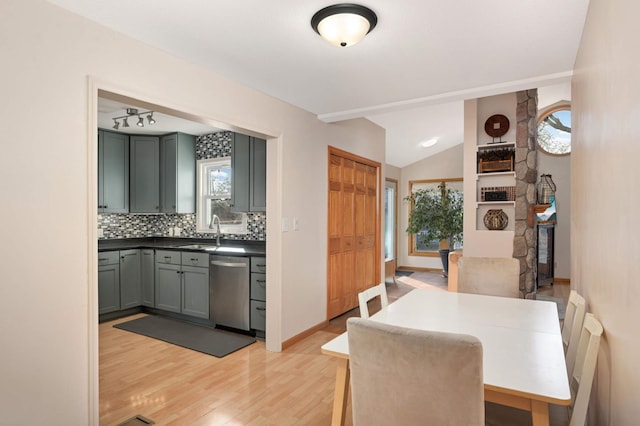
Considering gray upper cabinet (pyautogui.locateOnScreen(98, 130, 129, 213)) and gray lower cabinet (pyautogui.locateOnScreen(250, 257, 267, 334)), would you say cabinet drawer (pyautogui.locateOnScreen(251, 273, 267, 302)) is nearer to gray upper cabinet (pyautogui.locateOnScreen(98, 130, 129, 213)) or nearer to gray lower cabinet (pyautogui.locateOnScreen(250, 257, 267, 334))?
gray lower cabinet (pyautogui.locateOnScreen(250, 257, 267, 334))

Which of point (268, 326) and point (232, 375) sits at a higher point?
point (268, 326)

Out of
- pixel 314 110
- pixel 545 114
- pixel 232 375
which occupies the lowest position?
pixel 232 375

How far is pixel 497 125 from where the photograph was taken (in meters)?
4.71

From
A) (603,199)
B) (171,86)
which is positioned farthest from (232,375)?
(603,199)

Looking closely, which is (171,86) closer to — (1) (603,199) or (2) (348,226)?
(1) (603,199)

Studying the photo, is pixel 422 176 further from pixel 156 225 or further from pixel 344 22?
pixel 344 22

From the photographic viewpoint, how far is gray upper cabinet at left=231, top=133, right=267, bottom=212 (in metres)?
4.11

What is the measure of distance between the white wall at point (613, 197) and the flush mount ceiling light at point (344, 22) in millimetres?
1040

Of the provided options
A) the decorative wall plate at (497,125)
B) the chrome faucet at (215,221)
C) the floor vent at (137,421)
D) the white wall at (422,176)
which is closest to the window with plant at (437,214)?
the white wall at (422,176)

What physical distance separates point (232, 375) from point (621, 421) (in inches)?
99.8

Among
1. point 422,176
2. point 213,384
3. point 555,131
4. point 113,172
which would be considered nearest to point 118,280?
point 113,172

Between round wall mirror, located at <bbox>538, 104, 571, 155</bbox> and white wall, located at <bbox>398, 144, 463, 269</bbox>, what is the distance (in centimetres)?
161

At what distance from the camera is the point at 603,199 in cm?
156

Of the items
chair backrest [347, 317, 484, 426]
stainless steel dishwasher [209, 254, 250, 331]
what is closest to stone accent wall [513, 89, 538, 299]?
stainless steel dishwasher [209, 254, 250, 331]
